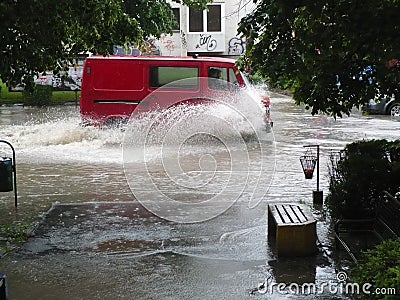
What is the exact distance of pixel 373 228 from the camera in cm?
775

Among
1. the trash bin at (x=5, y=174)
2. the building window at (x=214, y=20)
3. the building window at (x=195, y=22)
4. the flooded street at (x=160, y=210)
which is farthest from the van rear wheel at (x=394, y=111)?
the building window at (x=195, y=22)

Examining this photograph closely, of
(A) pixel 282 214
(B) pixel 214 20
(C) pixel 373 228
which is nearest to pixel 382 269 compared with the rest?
(A) pixel 282 214

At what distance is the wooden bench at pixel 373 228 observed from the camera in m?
6.69

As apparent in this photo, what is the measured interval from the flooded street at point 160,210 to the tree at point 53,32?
7.36 ft

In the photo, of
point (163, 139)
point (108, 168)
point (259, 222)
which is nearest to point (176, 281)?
point (259, 222)

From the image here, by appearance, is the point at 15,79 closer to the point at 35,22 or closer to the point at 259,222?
the point at 35,22

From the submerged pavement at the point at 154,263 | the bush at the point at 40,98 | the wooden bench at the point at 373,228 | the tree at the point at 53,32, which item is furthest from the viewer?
the bush at the point at 40,98

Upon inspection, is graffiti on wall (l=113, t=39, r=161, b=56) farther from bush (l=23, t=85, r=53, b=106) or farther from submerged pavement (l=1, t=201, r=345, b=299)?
bush (l=23, t=85, r=53, b=106)

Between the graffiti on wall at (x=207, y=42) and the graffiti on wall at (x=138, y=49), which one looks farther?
the graffiti on wall at (x=207, y=42)

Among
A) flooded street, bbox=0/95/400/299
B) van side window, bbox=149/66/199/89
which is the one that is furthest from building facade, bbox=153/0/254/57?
van side window, bbox=149/66/199/89

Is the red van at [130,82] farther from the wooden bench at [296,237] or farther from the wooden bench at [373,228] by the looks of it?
the wooden bench at [296,237]

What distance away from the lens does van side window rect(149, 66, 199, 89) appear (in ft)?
60.9

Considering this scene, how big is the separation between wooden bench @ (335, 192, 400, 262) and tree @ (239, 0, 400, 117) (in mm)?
1542

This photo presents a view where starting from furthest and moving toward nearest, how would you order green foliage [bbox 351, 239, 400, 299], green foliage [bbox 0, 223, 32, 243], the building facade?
the building facade → green foliage [bbox 0, 223, 32, 243] → green foliage [bbox 351, 239, 400, 299]
